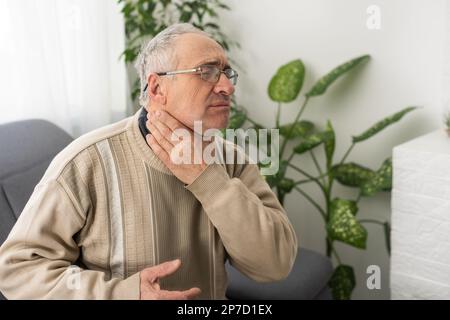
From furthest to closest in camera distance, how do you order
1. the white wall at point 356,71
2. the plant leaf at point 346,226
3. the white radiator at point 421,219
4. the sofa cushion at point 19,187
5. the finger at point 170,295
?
the white wall at point 356,71
the plant leaf at point 346,226
the white radiator at point 421,219
the sofa cushion at point 19,187
the finger at point 170,295

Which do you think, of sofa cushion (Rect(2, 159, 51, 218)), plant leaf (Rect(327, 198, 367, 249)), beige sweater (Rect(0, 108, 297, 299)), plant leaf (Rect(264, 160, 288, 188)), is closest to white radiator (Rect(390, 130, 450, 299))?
plant leaf (Rect(327, 198, 367, 249))

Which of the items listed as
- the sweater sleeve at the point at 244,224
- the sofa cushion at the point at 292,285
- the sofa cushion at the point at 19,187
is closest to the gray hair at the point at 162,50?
the sweater sleeve at the point at 244,224

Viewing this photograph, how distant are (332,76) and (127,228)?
131 cm

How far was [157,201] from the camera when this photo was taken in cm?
126

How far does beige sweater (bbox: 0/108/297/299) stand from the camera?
114 cm

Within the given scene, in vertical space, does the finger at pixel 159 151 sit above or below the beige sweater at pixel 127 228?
above

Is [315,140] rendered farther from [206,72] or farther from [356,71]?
[206,72]

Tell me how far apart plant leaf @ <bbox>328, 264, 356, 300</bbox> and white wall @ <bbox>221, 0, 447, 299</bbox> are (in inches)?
9.6

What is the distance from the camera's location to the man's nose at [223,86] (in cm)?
123

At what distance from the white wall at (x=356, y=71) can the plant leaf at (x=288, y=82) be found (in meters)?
0.14

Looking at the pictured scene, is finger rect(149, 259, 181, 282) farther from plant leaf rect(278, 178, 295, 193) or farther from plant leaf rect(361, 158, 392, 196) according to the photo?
plant leaf rect(278, 178, 295, 193)

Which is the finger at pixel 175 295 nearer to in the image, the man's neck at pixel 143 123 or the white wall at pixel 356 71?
the man's neck at pixel 143 123

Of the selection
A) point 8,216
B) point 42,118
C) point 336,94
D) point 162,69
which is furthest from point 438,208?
point 42,118
